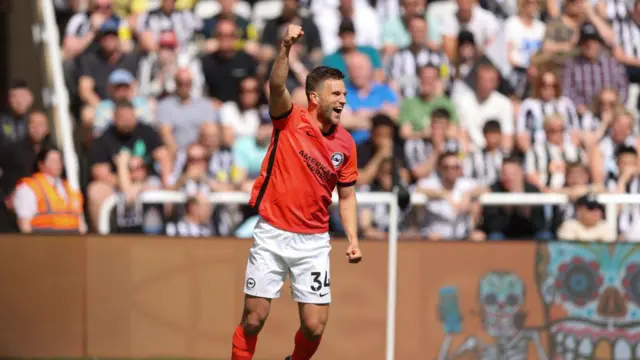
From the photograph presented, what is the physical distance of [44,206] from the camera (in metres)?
11.9

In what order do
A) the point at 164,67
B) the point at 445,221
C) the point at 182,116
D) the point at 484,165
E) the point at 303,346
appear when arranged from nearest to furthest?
the point at 303,346 < the point at 445,221 < the point at 484,165 < the point at 182,116 < the point at 164,67

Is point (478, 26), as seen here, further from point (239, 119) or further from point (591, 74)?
point (239, 119)

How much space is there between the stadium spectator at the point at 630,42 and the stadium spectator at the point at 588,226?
252cm

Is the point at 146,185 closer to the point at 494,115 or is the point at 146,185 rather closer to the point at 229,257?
the point at 229,257

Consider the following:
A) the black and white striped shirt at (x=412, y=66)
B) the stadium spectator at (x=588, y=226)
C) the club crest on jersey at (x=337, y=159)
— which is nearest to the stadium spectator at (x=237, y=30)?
the black and white striped shirt at (x=412, y=66)

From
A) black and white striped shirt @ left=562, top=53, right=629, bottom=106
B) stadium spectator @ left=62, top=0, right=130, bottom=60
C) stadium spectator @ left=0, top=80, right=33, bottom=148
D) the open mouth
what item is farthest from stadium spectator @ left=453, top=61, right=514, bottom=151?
stadium spectator @ left=0, top=80, right=33, bottom=148

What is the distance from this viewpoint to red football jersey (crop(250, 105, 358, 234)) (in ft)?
27.5

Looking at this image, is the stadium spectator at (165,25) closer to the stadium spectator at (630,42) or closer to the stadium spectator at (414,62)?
the stadium spectator at (414,62)

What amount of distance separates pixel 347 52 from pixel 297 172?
5087 mm

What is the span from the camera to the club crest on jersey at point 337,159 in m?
8.50

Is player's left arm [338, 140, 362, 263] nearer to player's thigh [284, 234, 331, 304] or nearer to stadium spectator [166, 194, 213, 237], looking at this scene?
player's thigh [284, 234, 331, 304]

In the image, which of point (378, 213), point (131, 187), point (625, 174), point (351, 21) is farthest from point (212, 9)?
point (625, 174)

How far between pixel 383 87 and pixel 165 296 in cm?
332

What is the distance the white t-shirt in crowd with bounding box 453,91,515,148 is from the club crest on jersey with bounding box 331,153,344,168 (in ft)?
15.0
